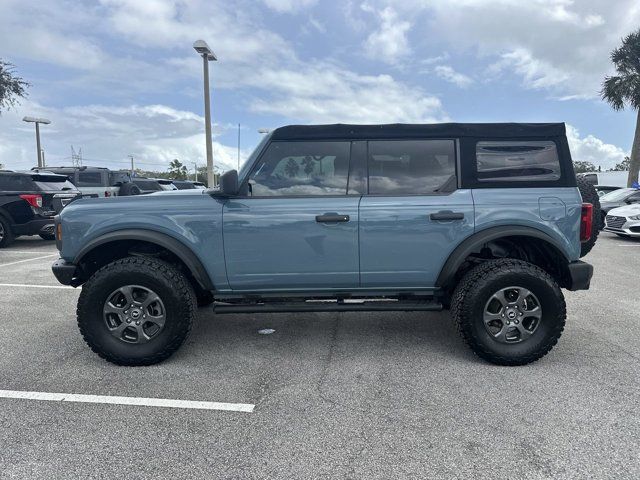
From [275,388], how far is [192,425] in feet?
2.11

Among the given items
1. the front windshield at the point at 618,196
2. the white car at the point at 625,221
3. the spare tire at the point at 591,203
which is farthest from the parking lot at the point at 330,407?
the front windshield at the point at 618,196

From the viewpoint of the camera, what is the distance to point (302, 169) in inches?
138

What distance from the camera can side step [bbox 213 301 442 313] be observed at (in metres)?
3.48

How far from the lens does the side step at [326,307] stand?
11.4 ft

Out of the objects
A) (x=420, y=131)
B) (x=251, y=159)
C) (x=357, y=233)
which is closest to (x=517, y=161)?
(x=420, y=131)

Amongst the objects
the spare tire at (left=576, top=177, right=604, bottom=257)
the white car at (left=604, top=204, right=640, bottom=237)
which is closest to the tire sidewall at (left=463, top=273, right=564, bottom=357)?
the spare tire at (left=576, top=177, right=604, bottom=257)

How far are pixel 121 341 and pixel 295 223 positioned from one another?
1649 millimetres

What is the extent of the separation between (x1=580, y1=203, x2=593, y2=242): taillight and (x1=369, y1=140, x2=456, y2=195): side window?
1031mm

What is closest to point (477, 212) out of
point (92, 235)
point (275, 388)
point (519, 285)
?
point (519, 285)

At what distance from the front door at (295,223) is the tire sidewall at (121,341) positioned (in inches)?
19.0

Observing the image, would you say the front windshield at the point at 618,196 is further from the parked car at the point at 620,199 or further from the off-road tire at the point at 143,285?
the off-road tire at the point at 143,285

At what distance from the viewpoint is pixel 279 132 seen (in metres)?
3.52

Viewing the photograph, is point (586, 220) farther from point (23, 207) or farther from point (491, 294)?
point (23, 207)

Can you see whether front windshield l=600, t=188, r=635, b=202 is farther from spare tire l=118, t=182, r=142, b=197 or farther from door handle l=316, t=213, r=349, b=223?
spare tire l=118, t=182, r=142, b=197
